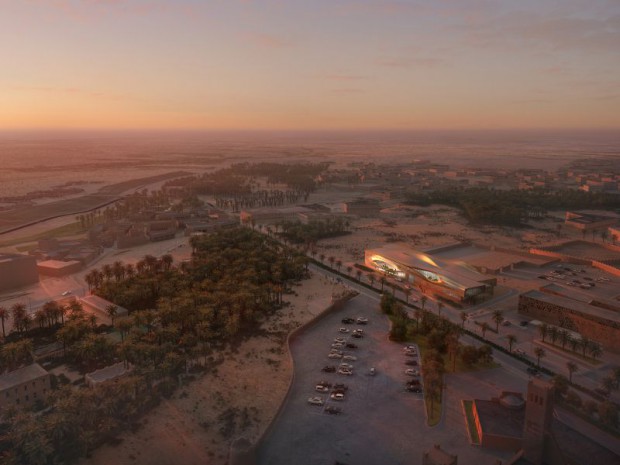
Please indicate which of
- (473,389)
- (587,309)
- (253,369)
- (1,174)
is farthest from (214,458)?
(1,174)

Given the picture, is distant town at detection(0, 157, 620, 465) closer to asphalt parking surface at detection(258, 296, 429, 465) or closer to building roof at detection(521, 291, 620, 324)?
asphalt parking surface at detection(258, 296, 429, 465)

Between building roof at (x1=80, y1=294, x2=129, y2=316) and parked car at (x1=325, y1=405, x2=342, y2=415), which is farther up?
building roof at (x1=80, y1=294, x2=129, y2=316)

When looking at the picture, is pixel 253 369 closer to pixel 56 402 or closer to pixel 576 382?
pixel 56 402

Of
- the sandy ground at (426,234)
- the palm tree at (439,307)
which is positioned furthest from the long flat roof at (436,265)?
the sandy ground at (426,234)

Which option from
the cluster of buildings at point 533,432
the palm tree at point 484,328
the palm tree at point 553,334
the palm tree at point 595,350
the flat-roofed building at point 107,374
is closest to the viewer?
the cluster of buildings at point 533,432

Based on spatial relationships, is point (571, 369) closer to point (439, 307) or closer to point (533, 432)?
point (533, 432)

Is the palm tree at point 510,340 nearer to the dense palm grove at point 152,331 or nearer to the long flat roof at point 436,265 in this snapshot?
the long flat roof at point 436,265

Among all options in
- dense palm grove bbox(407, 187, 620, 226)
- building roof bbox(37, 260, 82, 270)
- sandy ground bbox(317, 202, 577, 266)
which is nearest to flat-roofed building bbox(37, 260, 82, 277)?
building roof bbox(37, 260, 82, 270)
